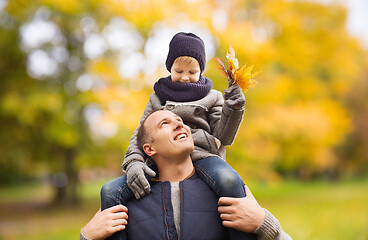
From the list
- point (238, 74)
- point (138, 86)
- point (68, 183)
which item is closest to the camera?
point (238, 74)

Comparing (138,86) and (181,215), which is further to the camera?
(138,86)

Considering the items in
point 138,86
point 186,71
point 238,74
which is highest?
point 138,86

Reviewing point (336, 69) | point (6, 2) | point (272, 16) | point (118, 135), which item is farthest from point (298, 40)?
point (6, 2)

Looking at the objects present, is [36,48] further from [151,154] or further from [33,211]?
[151,154]

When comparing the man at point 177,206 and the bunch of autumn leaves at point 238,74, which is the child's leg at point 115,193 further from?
the bunch of autumn leaves at point 238,74

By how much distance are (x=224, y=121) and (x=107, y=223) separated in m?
0.97

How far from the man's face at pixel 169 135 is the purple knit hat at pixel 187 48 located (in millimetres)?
444

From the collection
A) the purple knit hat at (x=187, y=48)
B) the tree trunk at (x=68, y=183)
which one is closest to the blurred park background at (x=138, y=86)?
the tree trunk at (x=68, y=183)

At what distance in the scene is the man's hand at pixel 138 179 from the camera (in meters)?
2.39

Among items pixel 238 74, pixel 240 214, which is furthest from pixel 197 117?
pixel 240 214

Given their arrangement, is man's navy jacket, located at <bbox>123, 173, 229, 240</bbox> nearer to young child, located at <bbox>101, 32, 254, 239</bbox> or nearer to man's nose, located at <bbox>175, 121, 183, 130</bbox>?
young child, located at <bbox>101, 32, 254, 239</bbox>

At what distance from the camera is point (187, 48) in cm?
270

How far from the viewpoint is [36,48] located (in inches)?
505

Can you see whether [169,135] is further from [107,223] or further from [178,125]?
[107,223]
